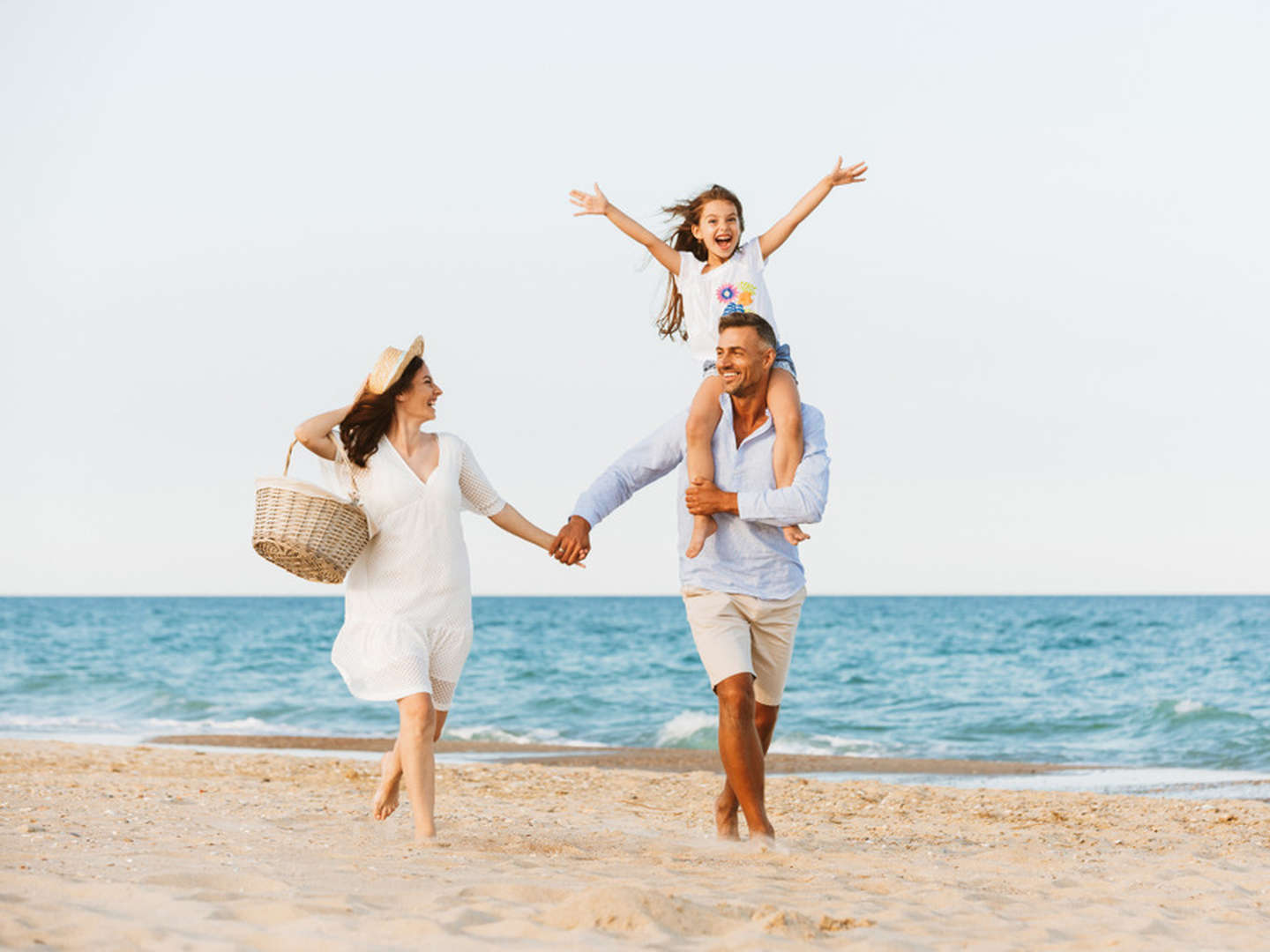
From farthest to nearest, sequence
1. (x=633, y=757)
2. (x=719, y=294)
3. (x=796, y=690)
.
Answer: (x=796, y=690) → (x=633, y=757) → (x=719, y=294)

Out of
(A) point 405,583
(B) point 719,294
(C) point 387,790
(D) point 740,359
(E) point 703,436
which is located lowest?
(C) point 387,790

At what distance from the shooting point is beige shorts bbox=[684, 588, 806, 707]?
17.7ft

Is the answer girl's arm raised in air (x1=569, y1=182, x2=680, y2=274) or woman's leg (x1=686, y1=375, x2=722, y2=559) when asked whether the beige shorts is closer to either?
woman's leg (x1=686, y1=375, x2=722, y2=559)

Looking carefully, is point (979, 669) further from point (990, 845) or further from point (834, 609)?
point (834, 609)

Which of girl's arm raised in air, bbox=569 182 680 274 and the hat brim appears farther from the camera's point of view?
girl's arm raised in air, bbox=569 182 680 274

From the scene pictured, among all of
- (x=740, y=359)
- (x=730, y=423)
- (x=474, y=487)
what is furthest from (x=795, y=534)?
(x=474, y=487)

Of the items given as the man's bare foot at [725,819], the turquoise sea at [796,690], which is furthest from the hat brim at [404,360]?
the turquoise sea at [796,690]

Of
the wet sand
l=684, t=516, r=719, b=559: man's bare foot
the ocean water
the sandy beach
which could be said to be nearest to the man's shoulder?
l=684, t=516, r=719, b=559: man's bare foot

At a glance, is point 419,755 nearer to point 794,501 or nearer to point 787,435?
point 794,501

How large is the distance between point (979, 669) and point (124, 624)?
1450 inches

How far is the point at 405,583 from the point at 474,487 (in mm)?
521

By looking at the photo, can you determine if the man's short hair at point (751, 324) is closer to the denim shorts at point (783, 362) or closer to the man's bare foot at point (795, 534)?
the denim shorts at point (783, 362)

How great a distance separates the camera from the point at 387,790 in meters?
5.70

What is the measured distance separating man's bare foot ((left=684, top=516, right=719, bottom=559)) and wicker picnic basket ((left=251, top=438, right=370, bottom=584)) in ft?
4.27
